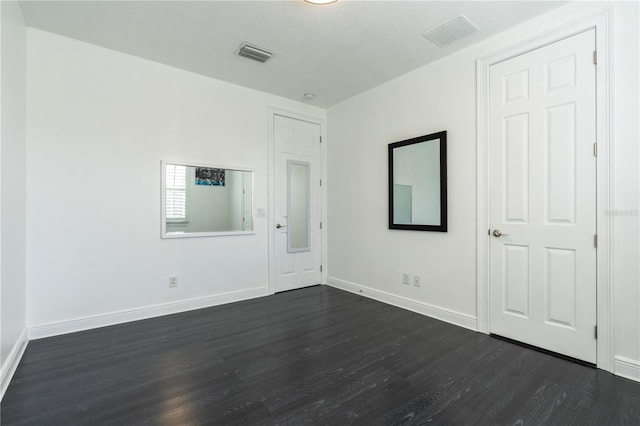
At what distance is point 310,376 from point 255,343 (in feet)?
2.42

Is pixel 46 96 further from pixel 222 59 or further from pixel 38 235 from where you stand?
pixel 222 59

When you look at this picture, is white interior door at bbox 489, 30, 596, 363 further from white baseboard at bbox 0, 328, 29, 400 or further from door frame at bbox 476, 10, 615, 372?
white baseboard at bbox 0, 328, 29, 400

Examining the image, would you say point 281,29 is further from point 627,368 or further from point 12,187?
point 627,368

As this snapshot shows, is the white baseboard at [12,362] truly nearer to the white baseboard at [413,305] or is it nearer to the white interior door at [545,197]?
the white baseboard at [413,305]

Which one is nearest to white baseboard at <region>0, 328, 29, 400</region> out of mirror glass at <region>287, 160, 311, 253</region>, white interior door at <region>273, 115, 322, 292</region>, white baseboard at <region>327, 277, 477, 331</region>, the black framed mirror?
white interior door at <region>273, 115, 322, 292</region>

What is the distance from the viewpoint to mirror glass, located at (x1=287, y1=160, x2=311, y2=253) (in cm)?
450

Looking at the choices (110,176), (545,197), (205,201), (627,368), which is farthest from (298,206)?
(627,368)

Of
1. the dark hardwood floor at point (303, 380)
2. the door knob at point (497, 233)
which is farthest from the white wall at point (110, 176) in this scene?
the door knob at point (497, 233)

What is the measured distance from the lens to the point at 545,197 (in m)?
2.55

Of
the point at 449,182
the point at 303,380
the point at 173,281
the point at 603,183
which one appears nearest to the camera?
the point at 303,380

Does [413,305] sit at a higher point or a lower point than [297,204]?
lower

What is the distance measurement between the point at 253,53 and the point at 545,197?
9.99ft

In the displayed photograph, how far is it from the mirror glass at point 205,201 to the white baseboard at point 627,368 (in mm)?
3695

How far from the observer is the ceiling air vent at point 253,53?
9.96 ft
